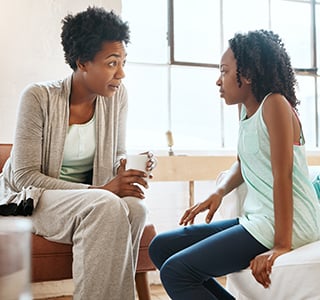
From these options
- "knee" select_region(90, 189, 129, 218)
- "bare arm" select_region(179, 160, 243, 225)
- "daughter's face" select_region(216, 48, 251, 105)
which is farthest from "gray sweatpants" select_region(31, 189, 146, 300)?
"daughter's face" select_region(216, 48, 251, 105)

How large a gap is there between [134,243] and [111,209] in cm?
21

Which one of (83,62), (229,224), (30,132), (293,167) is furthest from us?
(83,62)

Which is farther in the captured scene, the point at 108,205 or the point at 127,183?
the point at 127,183

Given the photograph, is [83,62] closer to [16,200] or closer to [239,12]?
[16,200]

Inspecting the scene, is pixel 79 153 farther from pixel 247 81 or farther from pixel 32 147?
pixel 247 81

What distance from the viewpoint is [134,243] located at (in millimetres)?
1398

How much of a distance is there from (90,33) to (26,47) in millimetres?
780

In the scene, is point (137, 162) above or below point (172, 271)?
above

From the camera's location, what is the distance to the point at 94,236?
1228 millimetres

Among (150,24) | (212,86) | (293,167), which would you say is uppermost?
(150,24)

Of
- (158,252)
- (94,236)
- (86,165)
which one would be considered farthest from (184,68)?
(94,236)

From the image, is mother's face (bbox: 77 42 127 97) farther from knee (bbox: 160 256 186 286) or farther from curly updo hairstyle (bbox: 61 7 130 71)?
knee (bbox: 160 256 186 286)

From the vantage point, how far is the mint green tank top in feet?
3.75

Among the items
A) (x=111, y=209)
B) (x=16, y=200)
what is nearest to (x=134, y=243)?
(x=111, y=209)
